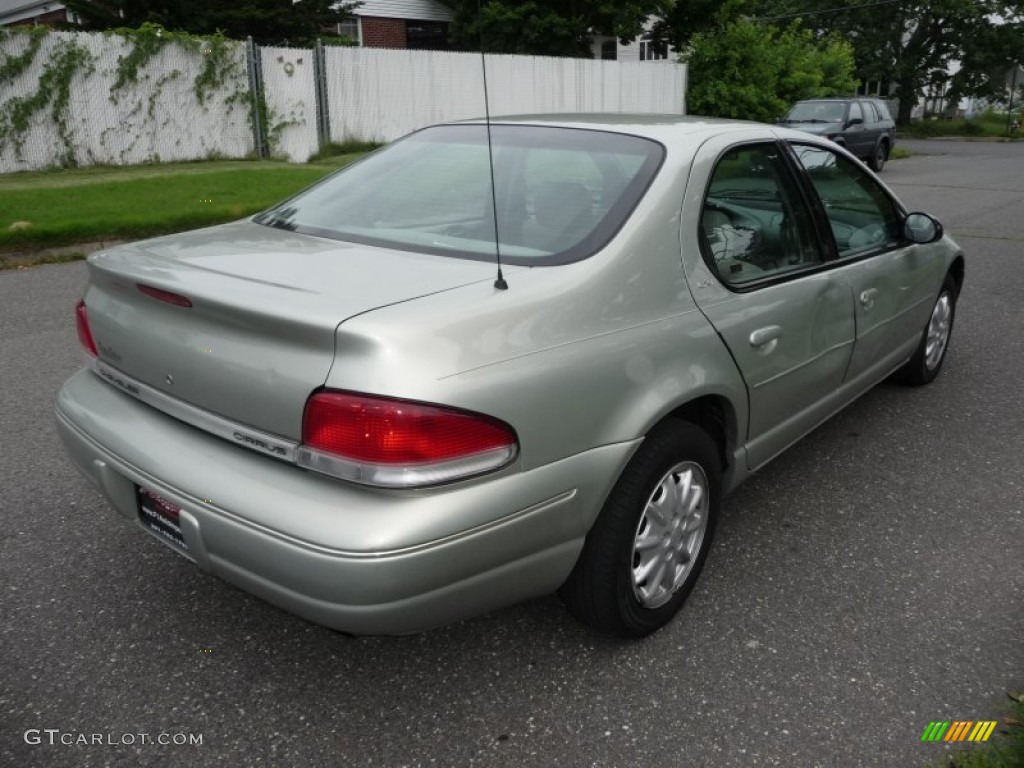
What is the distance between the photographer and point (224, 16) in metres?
20.7

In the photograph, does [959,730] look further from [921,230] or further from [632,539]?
[921,230]

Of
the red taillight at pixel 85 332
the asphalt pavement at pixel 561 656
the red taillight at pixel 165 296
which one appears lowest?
the asphalt pavement at pixel 561 656

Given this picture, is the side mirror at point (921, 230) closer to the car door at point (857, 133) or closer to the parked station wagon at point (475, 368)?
the parked station wagon at point (475, 368)

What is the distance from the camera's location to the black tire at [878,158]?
2080 cm

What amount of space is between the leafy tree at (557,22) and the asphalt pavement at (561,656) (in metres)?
22.2

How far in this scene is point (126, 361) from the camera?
2.63 metres

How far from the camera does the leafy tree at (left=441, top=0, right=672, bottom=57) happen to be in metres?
23.7

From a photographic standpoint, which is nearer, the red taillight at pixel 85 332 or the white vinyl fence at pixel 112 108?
the red taillight at pixel 85 332

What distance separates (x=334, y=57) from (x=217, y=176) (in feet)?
15.7

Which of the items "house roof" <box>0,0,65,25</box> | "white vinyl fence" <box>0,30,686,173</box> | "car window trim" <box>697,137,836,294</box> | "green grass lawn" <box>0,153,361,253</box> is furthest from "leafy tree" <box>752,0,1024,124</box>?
"car window trim" <box>697,137,836,294</box>

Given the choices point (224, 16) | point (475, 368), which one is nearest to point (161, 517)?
point (475, 368)

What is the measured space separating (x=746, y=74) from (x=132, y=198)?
17.0 meters

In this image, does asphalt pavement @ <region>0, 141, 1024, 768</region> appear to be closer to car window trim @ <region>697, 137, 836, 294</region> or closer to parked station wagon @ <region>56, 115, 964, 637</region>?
parked station wagon @ <region>56, 115, 964, 637</region>

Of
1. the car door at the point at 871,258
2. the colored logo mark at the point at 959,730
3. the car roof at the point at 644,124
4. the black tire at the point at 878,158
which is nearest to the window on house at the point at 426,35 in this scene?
the black tire at the point at 878,158
